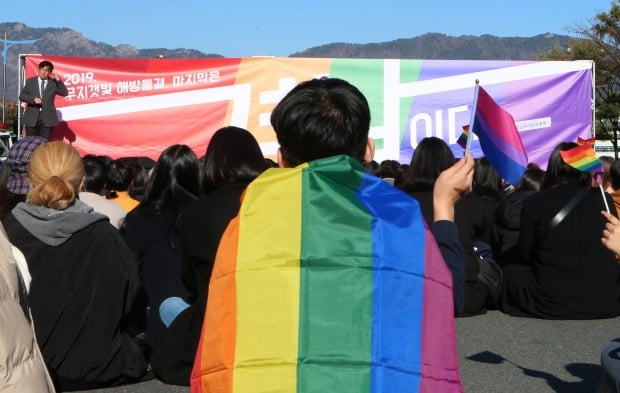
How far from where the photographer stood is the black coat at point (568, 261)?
7234 millimetres

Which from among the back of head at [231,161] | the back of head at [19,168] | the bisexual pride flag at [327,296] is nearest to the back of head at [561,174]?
the back of head at [231,161]

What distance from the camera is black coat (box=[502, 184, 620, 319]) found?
7.23m

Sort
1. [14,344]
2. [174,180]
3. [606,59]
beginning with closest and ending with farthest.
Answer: [14,344]
[174,180]
[606,59]

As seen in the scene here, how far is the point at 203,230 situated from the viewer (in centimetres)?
414

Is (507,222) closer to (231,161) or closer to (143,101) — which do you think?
(231,161)

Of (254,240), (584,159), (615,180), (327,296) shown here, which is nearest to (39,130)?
(615,180)

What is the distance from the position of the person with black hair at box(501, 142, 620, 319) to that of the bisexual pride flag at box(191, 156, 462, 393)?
5.38m

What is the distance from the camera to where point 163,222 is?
5918 mm

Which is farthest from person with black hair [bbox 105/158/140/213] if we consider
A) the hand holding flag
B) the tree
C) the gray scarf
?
the tree

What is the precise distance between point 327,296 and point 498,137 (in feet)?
7.01

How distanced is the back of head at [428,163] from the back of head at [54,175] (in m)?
3.01

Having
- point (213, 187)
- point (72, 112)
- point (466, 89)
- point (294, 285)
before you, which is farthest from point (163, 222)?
point (466, 89)

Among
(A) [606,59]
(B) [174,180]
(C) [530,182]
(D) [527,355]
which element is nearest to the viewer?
Answer: (B) [174,180]

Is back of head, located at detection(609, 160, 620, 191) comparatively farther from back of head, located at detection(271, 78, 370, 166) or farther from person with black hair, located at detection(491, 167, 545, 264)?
back of head, located at detection(271, 78, 370, 166)
